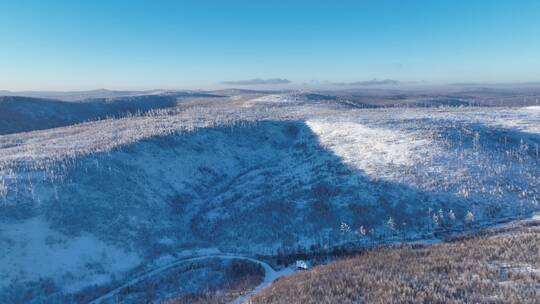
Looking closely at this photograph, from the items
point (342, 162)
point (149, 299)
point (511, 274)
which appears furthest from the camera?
point (342, 162)

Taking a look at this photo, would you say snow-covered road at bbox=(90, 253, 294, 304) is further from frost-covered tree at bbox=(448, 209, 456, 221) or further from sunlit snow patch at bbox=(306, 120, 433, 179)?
sunlit snow patch at bbox=(306, 120, 433, 179)

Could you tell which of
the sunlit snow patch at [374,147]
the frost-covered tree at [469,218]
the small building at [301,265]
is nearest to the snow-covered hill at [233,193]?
the frost-covered tree at [469,218]

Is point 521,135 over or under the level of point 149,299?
over

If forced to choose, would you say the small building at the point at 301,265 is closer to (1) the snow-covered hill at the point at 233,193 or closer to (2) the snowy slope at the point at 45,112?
(1) the snow-covered hill at the point at 233,193

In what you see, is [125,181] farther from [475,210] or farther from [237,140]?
[475,210]

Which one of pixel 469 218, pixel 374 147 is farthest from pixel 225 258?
pixel 374 147

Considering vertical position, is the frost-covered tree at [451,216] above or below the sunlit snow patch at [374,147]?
below

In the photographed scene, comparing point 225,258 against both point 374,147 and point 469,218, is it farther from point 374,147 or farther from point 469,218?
point 374,147

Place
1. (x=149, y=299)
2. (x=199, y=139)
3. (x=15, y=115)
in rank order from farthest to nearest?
1. (x=15, y=115)
2. (x=199, y=139)
3. (x=149, y=299)

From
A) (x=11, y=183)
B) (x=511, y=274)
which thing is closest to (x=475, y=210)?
(x=511, y=274)
